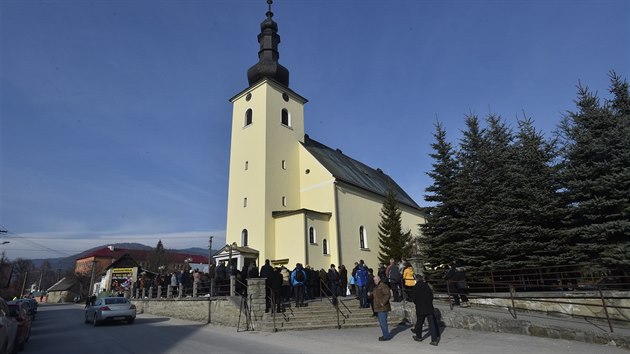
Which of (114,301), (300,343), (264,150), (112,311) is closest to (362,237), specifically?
(264,150)

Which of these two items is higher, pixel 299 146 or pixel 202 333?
pixel 299 146

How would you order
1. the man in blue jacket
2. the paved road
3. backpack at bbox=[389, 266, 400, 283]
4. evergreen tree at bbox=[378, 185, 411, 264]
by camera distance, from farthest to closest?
evergreen tree at bbox=[378, 185, 411, 264] < the man in blue jacket < backpack at bbox=[389, 266, 400, 283] < the paved road

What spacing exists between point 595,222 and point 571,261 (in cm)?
175

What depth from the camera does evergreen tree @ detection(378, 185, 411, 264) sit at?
2680 cm

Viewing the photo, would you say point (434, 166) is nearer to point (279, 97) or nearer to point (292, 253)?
point (292, 253)

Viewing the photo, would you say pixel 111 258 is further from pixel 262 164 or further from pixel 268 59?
pixel 262 164

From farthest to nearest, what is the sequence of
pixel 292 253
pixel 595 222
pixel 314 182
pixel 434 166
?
pixel 314 182, pixel 292 253, pixel 434 166, pixel 595 222

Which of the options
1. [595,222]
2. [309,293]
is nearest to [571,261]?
[595,222]

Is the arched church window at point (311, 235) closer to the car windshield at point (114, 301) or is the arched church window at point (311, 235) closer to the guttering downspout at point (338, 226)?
the guttering downspout at point (338, 226)

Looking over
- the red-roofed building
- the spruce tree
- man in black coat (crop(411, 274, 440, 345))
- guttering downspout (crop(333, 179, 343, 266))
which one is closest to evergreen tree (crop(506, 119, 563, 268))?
the spruce tree

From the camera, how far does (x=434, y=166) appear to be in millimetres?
19391

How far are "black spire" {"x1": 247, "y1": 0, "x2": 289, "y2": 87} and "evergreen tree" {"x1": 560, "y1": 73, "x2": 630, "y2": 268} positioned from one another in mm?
18870

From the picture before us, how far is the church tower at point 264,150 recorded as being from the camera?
78.9 ft

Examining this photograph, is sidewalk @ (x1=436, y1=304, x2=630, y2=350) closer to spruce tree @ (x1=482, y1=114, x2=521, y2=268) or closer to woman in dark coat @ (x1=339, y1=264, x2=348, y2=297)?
spruce tree @ (x1=482, y1=114, x2=521, y2=268)
